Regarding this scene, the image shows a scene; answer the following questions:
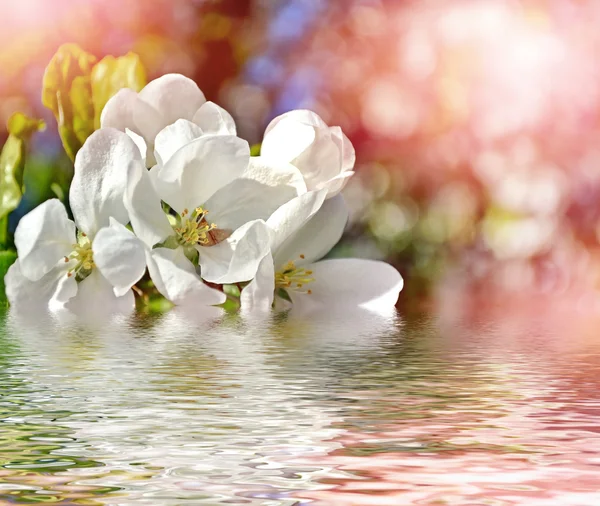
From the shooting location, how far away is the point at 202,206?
508 mm

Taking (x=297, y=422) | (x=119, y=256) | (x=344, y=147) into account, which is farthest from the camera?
(x=344, y=147)

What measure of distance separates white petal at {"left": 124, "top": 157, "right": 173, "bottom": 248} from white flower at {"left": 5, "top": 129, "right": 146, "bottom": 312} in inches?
0.8

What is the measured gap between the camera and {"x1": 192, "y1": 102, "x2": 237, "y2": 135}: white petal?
0.57 m

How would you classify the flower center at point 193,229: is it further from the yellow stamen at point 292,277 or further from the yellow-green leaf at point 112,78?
the yellow-green leaf at point 112,78

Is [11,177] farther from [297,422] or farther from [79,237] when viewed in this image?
[297,422]

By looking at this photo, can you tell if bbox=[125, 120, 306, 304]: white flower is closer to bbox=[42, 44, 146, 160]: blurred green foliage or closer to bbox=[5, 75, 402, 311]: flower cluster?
bbox=[5, 75, 402, 311]: flower cluster

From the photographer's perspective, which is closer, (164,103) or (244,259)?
(244,259)

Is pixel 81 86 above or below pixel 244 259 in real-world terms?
above

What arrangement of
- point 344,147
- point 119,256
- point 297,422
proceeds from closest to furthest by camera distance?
point 297,422 < point 119,256 < point 344,147

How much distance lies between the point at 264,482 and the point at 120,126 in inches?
17.8

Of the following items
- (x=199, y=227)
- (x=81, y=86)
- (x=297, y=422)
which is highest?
(x=81, y=86)

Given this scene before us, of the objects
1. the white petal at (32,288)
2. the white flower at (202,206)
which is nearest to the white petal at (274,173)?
the white flower at (202,206)

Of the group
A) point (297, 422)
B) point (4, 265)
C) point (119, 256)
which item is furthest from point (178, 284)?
point (297, 422)

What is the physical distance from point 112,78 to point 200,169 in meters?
0.16
